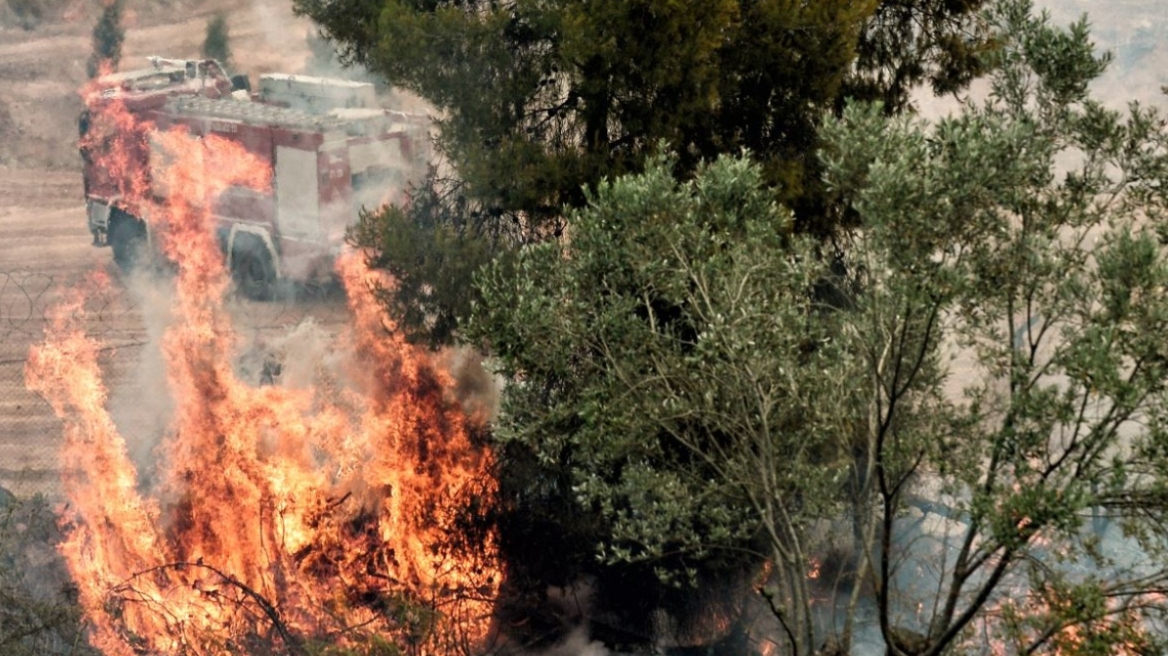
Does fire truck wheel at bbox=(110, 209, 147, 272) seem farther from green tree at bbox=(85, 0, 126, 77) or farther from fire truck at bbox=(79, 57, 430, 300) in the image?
green tree at bbox=(85, 0, 126, 77)

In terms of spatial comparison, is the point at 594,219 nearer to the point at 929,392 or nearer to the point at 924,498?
the point at 929,392

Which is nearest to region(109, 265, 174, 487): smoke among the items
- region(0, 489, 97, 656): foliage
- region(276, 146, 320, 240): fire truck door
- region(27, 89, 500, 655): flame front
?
region(27, 89, 500, 655): flame front

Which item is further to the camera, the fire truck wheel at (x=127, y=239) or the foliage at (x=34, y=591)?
the fire truck wheel at (x=127, y=239)

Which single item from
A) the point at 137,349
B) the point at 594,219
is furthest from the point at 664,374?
the point at 137,349

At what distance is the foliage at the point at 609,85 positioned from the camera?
13523mm

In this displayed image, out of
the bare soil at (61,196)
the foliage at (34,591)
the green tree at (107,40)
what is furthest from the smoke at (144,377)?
the green tree at (107,40)

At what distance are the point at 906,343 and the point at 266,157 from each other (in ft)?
45.0

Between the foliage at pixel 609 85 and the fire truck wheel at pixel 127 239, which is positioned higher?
the foliage at pixel 609 85

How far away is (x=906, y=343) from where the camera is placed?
9289 millimetres

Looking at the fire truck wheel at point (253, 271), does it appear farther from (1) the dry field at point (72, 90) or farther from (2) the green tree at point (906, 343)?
(2) the green tree at point (906, 343)

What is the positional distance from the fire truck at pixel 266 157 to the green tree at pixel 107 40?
18.1 feet

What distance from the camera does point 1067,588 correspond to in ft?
26.5

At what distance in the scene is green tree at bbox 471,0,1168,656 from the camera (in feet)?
25.8

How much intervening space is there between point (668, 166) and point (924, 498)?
29.1 ft
